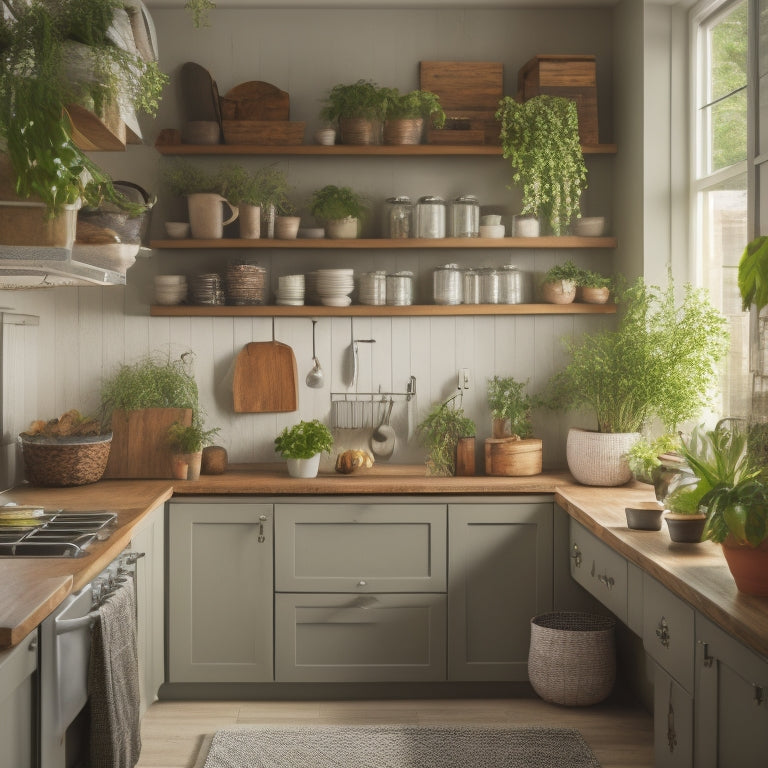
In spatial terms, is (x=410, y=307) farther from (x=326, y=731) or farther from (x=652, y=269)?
(x=326, y=731)

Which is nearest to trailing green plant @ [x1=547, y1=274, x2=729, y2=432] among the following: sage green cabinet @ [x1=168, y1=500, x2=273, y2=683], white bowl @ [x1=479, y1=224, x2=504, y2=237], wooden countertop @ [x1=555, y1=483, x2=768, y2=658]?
wooden countertop @ [x1=555, y1=483, x2=768, y2=658]

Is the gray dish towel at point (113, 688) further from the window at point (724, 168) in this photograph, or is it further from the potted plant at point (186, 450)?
the window at point (724, 168)

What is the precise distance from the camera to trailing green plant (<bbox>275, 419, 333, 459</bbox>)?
4.18m

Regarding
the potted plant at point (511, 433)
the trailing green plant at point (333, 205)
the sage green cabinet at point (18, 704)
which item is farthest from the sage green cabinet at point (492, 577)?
the sage green cabinet at point (18, 704)

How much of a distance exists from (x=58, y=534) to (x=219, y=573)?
3.71 ft

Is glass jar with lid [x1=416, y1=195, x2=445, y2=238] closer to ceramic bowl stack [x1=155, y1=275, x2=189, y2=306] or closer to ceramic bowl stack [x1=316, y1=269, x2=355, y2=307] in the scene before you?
ceramic bowl stack [x1=316, y1=269, x2=355, y2=307]

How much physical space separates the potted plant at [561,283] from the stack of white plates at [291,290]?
1124 mm

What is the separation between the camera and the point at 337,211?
4.40 meters

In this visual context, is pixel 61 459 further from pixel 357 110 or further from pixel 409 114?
pixel 409 114

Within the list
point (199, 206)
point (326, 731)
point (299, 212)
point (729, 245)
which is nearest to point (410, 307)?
point (299, 212)

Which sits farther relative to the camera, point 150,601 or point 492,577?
point 492,577

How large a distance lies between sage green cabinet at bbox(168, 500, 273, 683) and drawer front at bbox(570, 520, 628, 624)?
124 centimetres

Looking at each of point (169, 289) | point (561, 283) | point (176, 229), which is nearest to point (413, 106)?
point (561, 283)

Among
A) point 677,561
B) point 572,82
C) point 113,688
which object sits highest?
point 572,82
